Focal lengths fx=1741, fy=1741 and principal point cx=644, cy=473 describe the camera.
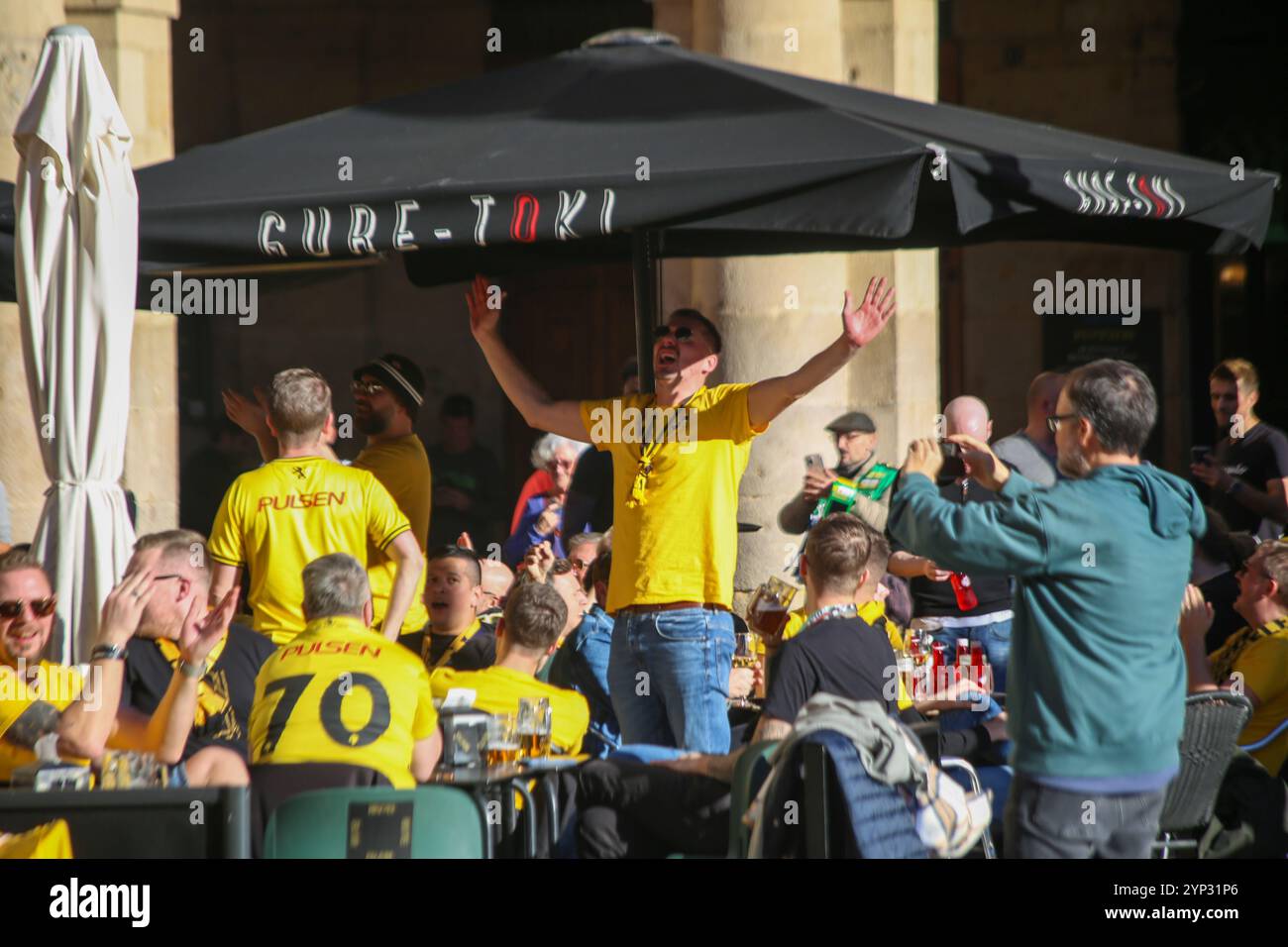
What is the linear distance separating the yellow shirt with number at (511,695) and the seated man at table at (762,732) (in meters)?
0.36

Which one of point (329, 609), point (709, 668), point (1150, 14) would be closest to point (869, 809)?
point (709, 668)

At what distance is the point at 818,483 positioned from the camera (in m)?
6.25

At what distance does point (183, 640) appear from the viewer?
5.07 meters

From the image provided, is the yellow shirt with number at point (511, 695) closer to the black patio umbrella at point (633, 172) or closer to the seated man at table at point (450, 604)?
the seated man at table at point (450, 604)

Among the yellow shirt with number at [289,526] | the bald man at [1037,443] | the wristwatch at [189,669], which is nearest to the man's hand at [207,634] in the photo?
the wristwatch at [189,669]

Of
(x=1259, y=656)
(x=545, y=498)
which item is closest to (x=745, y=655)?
(x=1259, y=656)

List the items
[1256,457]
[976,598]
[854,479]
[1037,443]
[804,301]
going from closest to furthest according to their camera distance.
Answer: [976,598] < [1037,443] < [854,479] < [1256,457] < [804,301]

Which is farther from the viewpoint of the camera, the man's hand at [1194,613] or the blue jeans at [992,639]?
the blue jeans at [992,639]

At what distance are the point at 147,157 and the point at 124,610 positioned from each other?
530 cm

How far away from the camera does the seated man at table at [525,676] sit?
5.43 m

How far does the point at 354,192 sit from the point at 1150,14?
815 cm

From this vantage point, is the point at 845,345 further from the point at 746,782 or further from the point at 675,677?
the point at 746,782

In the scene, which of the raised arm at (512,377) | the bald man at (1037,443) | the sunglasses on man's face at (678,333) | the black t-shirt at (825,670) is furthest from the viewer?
the bald man at (1037,443)
